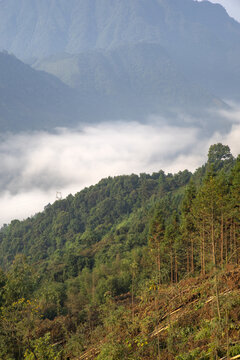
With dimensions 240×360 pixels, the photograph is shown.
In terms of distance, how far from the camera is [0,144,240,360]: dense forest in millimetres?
18703

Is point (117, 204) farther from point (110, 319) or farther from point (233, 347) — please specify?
point (233, 347)

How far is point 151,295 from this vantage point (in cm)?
2883

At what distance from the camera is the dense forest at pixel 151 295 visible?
18.7 metres

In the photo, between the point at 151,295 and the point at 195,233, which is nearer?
the point at 151,295

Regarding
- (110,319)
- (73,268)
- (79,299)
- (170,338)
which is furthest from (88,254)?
(170,338)

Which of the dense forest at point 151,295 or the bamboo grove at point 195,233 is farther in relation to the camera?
the bamboo grove at point 195,233

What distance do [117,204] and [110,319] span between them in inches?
4880

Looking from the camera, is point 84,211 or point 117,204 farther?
point 84,211

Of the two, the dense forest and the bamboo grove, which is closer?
the dense forest

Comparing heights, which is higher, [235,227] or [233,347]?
[235,227]

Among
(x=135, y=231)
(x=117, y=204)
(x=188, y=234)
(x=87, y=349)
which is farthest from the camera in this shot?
(x=117, y=204)

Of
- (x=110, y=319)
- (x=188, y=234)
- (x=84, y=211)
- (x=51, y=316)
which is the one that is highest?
(x=84, y=211)

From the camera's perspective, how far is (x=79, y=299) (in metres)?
48.8

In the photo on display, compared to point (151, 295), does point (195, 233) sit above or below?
above
